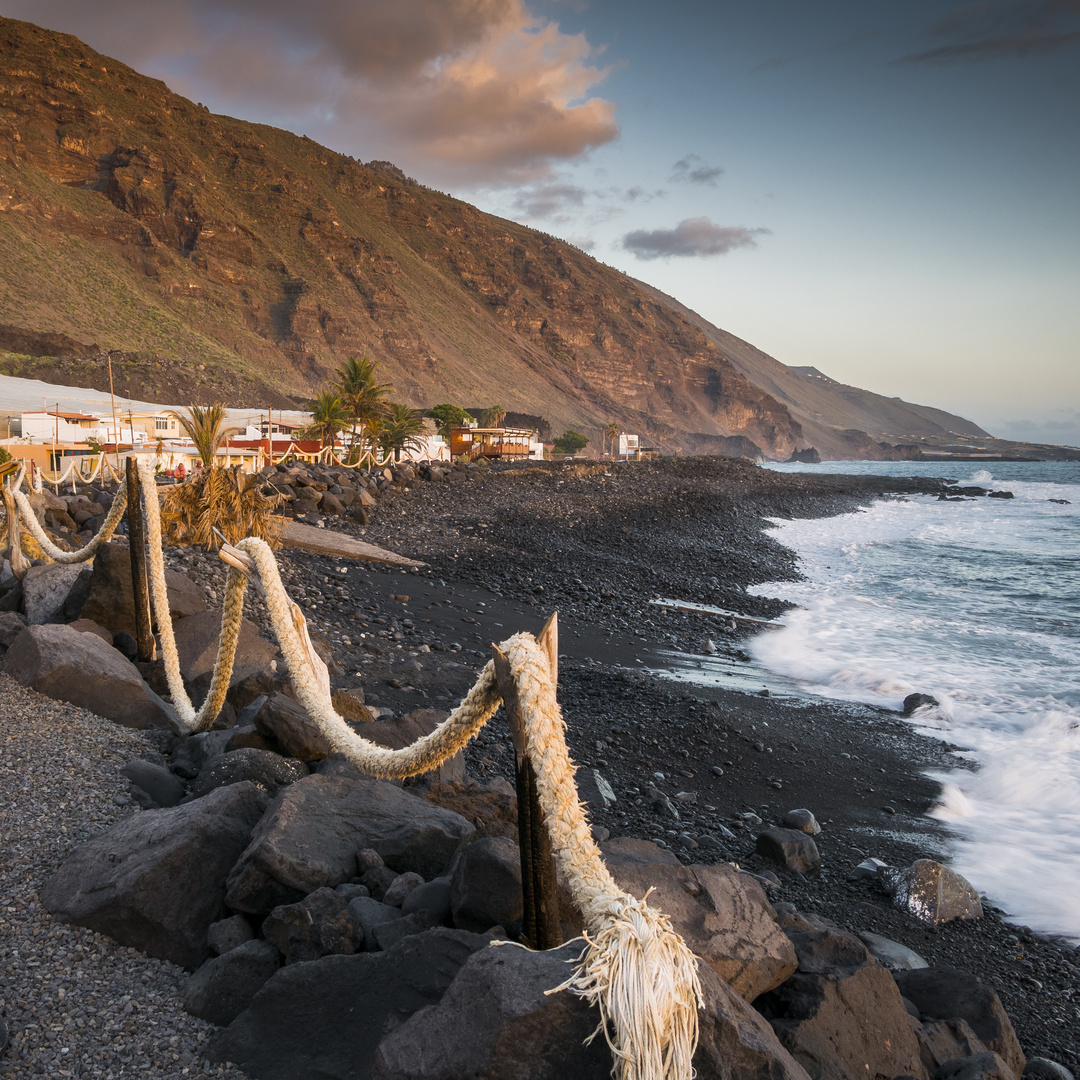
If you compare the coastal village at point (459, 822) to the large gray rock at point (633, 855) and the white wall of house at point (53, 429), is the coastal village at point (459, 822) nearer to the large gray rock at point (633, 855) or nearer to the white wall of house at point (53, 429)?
the large gray rock at point (633, 855)

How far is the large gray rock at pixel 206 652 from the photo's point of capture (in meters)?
5.51

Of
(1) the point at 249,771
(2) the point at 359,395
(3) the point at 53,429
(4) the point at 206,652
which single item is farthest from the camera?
(2) the point at 359,395

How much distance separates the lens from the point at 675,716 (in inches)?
291

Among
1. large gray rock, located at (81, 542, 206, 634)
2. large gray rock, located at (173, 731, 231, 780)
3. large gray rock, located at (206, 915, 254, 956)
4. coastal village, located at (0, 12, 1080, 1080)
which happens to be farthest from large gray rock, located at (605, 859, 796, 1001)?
large gray rock, located at (81, 542, 206, 634)

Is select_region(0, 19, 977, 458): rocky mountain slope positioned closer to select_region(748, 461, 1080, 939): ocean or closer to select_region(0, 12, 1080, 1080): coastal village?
select_region(0, 12, 1080, 1080): coastal village

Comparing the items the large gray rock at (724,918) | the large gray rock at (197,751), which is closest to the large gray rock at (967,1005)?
the large gray rock at (724,918)

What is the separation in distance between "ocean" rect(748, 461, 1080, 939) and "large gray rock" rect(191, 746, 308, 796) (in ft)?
15.4

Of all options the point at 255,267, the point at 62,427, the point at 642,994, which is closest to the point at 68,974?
the point at 642,994

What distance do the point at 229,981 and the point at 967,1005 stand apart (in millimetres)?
2950

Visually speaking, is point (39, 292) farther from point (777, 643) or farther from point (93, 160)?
point (777, 643)

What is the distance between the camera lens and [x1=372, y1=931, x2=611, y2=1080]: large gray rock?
1.83 meters

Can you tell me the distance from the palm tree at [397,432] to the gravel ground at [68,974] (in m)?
36.4

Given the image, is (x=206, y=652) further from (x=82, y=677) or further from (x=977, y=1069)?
(x=977, y=1069)

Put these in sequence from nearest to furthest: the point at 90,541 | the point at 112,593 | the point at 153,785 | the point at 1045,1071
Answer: the point at 1045,1071 < the point at 153,785 < the point at 112,593 < the point at 90,541
